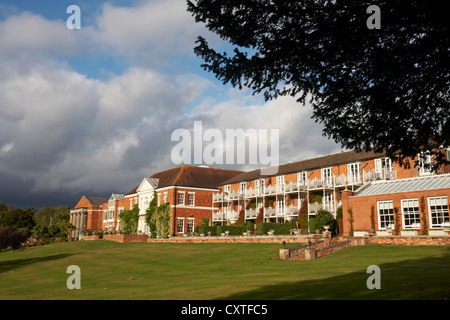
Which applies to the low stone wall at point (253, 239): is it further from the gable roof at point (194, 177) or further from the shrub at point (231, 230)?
the gable roof at point (194, 177)

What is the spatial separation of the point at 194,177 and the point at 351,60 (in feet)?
154

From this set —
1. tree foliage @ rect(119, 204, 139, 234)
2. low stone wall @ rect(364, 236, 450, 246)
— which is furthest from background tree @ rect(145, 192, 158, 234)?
low stone wall @ rect(364, 236, 450, 246)

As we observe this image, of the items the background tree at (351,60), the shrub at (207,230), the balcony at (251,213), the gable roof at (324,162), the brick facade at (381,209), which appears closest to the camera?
the background tree at (351,60)

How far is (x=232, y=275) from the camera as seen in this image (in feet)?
58.0

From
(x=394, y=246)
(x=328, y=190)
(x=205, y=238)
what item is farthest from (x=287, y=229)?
(x=394, y=246)

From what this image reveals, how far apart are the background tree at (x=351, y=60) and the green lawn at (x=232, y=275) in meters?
4.01

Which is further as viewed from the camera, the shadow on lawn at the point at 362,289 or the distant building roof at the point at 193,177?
the distant building roof at the point at 193,177

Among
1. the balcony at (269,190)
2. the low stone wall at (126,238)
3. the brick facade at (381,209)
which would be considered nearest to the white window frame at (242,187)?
the balcony at (269,190)

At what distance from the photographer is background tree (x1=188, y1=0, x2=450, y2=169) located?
337 inches

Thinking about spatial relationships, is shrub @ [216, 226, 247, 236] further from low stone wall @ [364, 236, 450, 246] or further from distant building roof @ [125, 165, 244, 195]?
low stone wall @ [364, 236, 450, 246]

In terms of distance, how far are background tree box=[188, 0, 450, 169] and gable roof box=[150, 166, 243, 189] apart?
142 ft

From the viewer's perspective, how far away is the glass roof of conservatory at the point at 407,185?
Answer: 2744 cm
